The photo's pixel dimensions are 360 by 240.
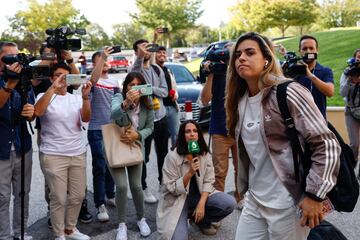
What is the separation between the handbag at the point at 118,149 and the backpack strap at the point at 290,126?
2.26 meters

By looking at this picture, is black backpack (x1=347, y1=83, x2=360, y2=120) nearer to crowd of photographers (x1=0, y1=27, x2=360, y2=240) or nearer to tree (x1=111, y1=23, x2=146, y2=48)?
crowd of photographers (x1=0, y1=27, x2=360, y2=240)

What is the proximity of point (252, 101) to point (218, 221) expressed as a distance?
2.13 meters

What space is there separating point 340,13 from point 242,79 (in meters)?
49.9

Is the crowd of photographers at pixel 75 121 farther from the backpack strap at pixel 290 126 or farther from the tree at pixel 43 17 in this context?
the tree at pixel 43 17

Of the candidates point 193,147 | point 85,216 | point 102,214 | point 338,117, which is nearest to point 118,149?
point 193,147

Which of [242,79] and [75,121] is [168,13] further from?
[242,79]

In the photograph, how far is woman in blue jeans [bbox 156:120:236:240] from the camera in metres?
3.72

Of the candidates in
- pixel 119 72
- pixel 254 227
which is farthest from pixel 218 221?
pixel 119 72

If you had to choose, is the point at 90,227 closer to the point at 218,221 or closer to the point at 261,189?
the point at 218,221

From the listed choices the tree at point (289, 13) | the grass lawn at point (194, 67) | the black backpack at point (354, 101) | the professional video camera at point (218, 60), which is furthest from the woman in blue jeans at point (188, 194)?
the tree at point (289, 13)

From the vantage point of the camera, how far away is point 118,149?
403 centimetres

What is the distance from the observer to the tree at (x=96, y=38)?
61688 millimetres

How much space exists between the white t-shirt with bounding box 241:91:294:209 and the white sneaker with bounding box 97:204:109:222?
2.57 meters

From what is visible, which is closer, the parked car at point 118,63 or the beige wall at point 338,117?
the beige wall at point 338,117
